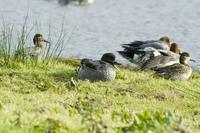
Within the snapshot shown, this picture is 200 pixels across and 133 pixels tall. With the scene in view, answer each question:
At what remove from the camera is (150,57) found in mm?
13422

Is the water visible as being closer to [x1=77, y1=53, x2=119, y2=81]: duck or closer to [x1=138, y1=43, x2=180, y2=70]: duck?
[x1=138, y1=43, x2=180, y2=70]: duck

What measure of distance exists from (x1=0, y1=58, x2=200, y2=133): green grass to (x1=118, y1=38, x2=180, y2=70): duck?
0.30 metres

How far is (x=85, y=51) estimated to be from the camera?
16.7 meters

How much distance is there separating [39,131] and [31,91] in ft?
14.3

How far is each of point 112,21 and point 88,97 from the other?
1280cm

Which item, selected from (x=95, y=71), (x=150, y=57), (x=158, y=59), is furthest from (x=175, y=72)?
(x=95, y=71)

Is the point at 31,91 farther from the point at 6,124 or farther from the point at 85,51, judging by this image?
the point at 85,51

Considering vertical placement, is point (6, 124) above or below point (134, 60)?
above

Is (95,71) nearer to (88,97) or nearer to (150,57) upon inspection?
(88,97)

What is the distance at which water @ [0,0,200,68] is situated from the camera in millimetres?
17828

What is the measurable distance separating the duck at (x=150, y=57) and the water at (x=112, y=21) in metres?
1.69

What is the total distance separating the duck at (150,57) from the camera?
13203 millimetres

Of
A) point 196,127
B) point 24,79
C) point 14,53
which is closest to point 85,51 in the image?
point 14,53

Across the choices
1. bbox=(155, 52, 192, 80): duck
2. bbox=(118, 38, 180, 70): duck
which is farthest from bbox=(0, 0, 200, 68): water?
bbox=(155, 52, 192, 80): duck
